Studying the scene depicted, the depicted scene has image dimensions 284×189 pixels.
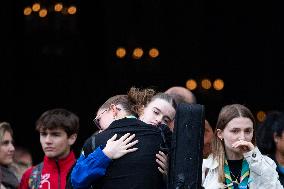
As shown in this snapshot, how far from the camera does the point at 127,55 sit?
11875 millimetres

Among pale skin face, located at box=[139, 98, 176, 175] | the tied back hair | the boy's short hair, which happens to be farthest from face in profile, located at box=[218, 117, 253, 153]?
the boy's short hair

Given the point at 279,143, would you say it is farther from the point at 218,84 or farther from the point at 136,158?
the point at 218,84

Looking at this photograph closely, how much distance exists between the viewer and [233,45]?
11633 millimetres

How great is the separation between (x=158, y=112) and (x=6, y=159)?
228 centimetres

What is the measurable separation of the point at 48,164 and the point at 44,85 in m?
4.95

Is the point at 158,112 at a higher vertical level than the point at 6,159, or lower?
higher

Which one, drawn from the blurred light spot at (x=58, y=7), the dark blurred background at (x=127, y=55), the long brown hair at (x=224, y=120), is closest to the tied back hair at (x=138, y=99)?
the long brown hair at (x=224, y=120)

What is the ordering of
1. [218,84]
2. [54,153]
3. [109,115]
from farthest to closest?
[218,84]
[54,153]
[109,115]

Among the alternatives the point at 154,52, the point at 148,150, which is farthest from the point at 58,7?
the point at 148,150

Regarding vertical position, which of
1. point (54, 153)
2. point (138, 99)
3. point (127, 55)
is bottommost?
point (54, 153)

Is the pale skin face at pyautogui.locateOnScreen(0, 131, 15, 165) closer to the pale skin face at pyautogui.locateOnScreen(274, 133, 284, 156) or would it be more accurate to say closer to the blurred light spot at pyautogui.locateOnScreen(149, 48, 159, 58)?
the pale skin face at pyautogui.locateOnScreen(274, 133, 284, 156)

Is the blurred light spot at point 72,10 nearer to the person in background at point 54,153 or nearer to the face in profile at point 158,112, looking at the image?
the person in background at point 54,153

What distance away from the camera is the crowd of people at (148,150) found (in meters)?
5.09

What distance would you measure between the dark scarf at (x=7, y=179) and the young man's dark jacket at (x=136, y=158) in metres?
2.25
